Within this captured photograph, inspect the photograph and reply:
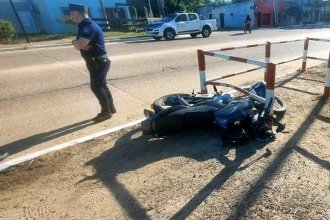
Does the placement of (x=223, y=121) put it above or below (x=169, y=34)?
above

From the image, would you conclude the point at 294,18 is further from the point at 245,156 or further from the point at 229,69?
the point at 245,156

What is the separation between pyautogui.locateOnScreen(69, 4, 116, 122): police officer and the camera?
4.34 m

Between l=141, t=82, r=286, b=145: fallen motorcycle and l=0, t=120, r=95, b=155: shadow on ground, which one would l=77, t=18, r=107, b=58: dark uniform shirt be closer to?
l=0, t=120, r=95, b=155: shadow on ground

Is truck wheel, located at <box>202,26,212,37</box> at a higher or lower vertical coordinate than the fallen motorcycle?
lower

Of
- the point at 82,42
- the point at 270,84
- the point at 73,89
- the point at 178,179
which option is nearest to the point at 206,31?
the point at 73,89

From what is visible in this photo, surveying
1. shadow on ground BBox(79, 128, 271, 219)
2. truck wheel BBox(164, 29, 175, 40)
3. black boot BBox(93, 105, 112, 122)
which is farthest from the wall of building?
shadow on ground BBox(79, 128, 271, 219)

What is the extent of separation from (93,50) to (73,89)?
2.92 m

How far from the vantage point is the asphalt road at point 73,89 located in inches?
184

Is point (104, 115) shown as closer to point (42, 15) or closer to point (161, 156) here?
point (161, 156)

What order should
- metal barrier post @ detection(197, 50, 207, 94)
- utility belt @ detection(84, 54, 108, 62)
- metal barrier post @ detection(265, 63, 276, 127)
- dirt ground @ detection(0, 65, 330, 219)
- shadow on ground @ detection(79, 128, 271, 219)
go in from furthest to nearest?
metal barrier post @ detection(197, 50, 207, 94) → utility belt @ detection(84, 54, 108, 62) → metal barrier post @ detection(265, 63, 276, 127) → shadow on ground @ detection(79, 128, 271, 219) → dirt ground @ detection(0, 65, 330, 219)

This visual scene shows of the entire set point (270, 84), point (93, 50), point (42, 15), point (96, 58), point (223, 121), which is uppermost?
point (42, 15)

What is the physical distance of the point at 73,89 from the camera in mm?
7180

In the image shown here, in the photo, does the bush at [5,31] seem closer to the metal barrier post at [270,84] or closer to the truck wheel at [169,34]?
the truck wheel at [169,34]

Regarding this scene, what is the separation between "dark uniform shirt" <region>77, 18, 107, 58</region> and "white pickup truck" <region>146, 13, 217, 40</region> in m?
16.1
